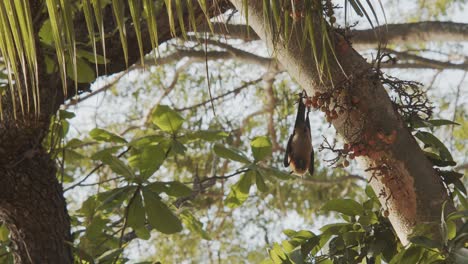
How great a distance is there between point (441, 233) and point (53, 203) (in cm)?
74

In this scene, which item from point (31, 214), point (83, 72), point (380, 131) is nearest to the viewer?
point (380, 131)

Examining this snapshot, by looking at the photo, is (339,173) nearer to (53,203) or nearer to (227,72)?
(227,72)

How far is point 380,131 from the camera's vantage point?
1145mm

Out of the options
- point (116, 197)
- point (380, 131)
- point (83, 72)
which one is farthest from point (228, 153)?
point (380, 131)

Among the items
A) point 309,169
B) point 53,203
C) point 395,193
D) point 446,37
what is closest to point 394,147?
point 395,193

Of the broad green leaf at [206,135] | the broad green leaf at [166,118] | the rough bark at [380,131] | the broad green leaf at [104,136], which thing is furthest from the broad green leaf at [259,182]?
the rough bark at [380,131]

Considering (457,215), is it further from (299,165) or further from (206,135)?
(206,135)

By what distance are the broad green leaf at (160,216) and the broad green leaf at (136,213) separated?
0.08 feet

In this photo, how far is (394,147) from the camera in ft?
3.76

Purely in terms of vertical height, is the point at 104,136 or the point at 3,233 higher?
the point at 104,136

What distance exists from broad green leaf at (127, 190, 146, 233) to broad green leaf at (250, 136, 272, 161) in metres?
0.32

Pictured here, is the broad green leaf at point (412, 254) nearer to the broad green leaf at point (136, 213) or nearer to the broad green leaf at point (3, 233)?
the broad green leaf at point (136, 213)

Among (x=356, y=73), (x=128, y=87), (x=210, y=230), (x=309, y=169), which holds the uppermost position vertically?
(x=356, y=73)

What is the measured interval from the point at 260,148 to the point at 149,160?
0.29 meters
